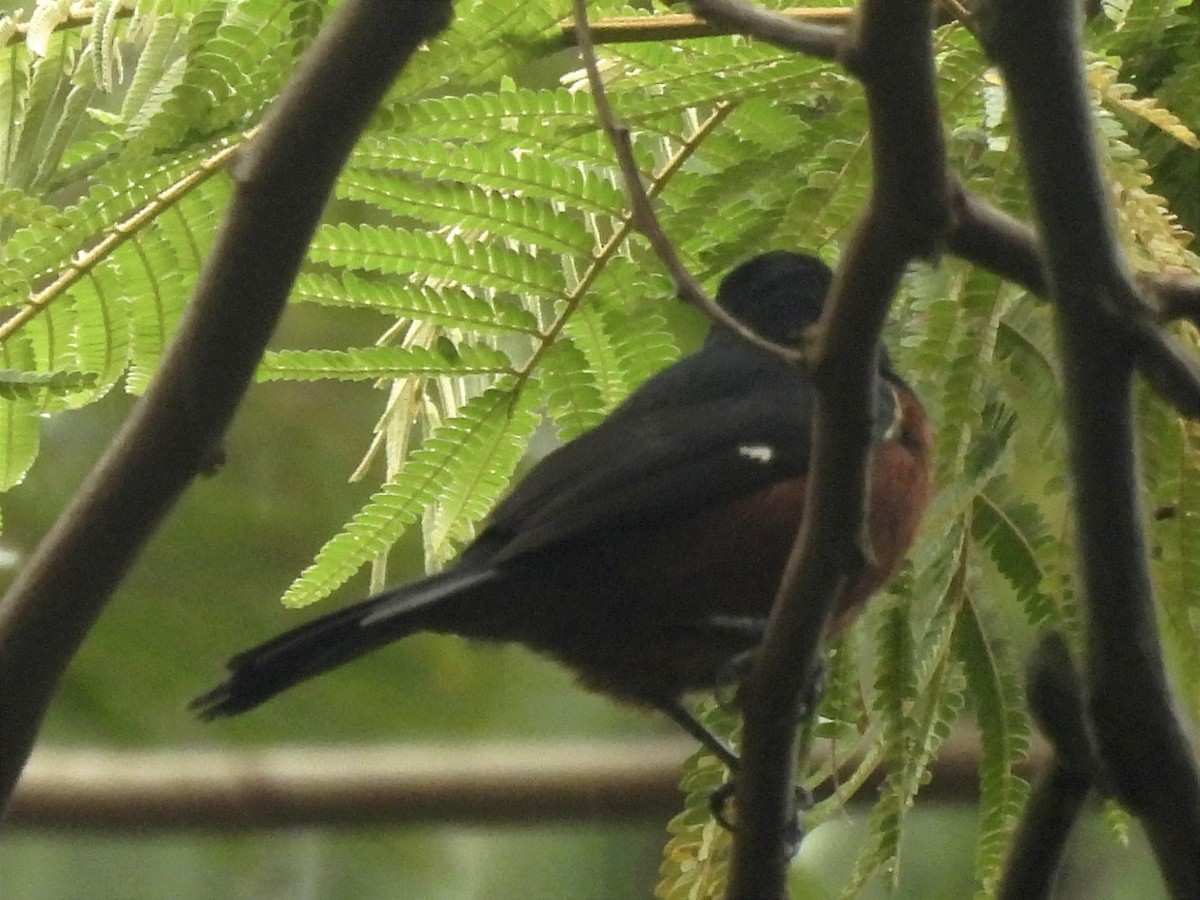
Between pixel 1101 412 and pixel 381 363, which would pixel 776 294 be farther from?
pixel 1101 412

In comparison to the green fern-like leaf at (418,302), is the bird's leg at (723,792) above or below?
below

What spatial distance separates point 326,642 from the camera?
147cm

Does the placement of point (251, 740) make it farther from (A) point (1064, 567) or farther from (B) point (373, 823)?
(A) point (1064, 567)

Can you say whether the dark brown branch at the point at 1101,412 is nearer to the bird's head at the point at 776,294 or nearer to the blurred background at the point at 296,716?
the bird's head at the point at 776,294

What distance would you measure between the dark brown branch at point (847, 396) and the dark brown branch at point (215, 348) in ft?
0.90

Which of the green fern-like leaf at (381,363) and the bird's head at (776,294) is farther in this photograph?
the bird's head at (776,294)

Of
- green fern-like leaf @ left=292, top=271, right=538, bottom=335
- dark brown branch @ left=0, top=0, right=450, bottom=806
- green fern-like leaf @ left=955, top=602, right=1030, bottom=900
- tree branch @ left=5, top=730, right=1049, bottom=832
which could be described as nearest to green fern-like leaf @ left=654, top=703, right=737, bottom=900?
green fern-like leaf @ left=955, top=602, right=1030, bottom=900

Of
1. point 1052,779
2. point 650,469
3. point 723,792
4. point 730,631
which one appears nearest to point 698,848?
point 723,792

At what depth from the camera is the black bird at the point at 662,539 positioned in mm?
1621

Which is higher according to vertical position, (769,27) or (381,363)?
(769,27)

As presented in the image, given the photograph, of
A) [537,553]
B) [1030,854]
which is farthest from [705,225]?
[1030,854]

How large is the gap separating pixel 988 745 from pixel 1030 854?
16.9 inches

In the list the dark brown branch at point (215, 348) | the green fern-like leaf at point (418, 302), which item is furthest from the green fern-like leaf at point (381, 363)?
the dark brown branch at point (215, 348)

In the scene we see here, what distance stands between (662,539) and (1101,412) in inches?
30.6
